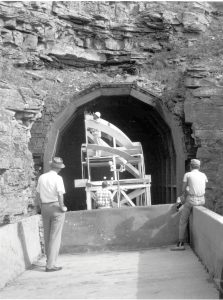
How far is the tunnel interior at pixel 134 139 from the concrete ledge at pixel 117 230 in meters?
5.36

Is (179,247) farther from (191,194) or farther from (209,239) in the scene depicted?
(209,239)

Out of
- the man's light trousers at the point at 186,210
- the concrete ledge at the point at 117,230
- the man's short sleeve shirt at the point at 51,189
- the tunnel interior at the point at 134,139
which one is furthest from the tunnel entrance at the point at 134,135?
the man's short sleeve shirt at the point at 51,189

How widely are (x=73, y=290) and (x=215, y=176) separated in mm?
8444

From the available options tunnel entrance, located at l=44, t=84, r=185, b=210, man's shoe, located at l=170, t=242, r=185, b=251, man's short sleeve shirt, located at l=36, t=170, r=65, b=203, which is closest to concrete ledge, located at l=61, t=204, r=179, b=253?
man's shoe, located at l=170, t=242, r=185, b=251

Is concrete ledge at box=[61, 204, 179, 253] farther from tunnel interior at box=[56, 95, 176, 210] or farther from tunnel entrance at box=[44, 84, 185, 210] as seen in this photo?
tunnel interior at box=[56, 95, 176, 210]

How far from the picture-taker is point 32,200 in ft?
42.3

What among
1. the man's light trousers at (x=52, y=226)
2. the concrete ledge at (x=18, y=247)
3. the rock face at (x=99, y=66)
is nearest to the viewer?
the concrete ledge at (x=18, y=247)

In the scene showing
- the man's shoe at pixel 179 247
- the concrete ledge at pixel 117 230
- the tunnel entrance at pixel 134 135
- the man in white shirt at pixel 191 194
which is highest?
the tunnel entrance at pixel 134 135

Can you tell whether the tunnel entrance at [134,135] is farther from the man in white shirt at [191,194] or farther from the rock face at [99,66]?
the man in white shirt at [191,194]

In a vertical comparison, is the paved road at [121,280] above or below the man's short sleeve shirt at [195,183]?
below

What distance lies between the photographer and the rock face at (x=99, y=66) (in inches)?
507

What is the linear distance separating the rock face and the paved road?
4.33 m

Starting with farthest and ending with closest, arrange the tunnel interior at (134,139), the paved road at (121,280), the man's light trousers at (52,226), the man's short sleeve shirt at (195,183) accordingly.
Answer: the tunnel interior at (134,139), the man's short sleeve shirt at (195,183), the man's light trousers at (52,226), the paved road at (121,280)

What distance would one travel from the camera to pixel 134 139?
69.2ft
